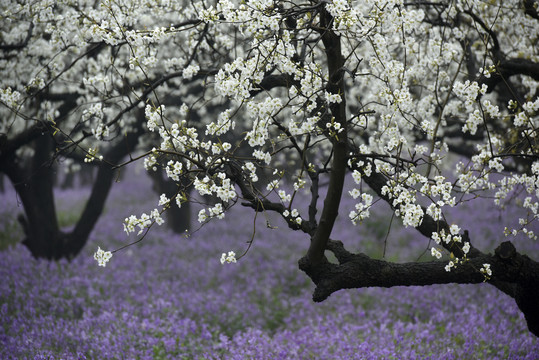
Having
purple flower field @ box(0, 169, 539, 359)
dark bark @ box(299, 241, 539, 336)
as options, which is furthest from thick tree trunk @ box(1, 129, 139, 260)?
dark bark @ box(299, 241, 539, 336)

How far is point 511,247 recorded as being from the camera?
4.71 meters

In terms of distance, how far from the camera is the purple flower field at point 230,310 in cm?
645

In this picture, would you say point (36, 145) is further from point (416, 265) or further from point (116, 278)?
point (416, 265)

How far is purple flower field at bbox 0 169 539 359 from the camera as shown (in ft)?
21.2

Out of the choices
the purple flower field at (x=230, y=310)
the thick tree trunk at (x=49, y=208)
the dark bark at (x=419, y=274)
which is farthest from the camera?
the thick tree trunk at (x=49, y=208)

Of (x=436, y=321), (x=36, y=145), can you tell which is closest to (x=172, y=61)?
(x=36, y=145)

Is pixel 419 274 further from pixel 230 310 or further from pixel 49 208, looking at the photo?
pixel 49 208

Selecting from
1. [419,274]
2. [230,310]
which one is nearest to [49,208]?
[230,310]

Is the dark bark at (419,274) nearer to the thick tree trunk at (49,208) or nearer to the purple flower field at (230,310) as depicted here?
the purple flower field at (230,310)

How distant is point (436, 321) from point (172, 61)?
581 cm

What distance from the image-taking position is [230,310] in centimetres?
888

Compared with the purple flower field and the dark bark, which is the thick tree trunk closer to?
the purple flower field

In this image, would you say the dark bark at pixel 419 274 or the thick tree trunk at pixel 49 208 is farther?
the thick tree trunk at pixel 49 208

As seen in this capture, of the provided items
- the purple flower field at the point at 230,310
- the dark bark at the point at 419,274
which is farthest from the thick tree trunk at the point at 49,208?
the dark bark at the point at 419,274
